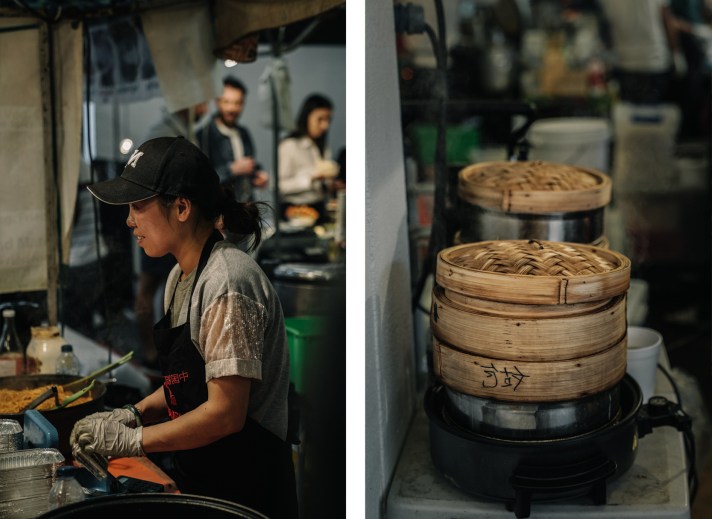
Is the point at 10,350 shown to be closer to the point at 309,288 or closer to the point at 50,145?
the point at 50,145

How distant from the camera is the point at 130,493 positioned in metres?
2.21

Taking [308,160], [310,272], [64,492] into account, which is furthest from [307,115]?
[64,492]

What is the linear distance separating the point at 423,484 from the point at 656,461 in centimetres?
75

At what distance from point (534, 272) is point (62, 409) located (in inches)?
49.9

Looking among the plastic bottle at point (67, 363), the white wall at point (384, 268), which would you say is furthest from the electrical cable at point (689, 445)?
the plastic bottle at point (67, 363)

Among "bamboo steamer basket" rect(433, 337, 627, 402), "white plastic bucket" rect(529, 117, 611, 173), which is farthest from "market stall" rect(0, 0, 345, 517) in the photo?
"white plastic bucket" rect(529, 117, 611, 173)

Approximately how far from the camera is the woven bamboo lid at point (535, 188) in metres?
3.21

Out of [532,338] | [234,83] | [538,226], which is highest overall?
[234,83]

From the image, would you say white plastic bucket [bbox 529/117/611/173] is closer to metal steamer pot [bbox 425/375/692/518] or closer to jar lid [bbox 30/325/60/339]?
metal steamer pot [bbox 425/375/692/518]

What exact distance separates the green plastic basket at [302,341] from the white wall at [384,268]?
0.21 metres

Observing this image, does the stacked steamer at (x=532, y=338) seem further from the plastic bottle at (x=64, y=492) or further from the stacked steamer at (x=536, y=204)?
the plastic bottle at (x=64, y=492)

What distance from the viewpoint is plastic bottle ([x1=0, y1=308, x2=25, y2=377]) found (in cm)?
274

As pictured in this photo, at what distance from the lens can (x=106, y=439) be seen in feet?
7.82

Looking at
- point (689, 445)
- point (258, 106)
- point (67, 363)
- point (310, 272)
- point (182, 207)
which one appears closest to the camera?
point (182, 207)
